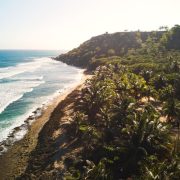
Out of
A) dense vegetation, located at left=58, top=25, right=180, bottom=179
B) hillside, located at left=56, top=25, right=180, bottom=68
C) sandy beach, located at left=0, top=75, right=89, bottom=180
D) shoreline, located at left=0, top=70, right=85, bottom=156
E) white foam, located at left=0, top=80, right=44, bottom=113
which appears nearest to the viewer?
dense vegetation, located at left=58, top=25, right=180, bottom=179

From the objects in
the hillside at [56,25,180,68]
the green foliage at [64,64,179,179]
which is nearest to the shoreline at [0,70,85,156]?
the green foliage at [64,64,179,179]

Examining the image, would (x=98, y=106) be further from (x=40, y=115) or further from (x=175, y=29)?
(x=175, y=29)

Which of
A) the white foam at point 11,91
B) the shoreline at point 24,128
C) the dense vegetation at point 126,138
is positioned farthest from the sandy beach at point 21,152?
the white foam at point 11,91

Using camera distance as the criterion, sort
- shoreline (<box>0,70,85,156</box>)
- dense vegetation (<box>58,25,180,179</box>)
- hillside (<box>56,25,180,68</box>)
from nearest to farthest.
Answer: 1. dense vegetation (<box>58,25,180,179</box>)
2. shoreline (<box>0,70,85,156</box>)
3. hillside (<box>56,25,180,68</box>)

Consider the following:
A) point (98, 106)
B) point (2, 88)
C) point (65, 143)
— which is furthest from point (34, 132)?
point (2, 88)

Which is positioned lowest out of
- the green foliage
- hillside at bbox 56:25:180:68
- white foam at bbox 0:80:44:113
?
white foam at bbox 0:80:44:113

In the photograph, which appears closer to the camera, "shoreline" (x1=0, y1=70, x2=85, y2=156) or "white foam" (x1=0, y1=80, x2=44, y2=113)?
"shoreline" (x1=0, y1=70, x2=85, y2=156)

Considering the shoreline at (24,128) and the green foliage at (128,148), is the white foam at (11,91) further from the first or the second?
the green foliage at (128,148)

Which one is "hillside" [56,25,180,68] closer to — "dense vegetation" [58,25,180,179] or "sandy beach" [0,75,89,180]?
"dense vegetation" [58,25,180,179]

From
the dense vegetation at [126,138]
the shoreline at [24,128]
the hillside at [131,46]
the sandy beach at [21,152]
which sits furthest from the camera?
the hillside at [131,46]

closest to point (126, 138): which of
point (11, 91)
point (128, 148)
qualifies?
point (128, 148)

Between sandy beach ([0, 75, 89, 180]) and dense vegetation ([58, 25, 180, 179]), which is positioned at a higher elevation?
dense vegetation ([58, 25, 180, 179])
